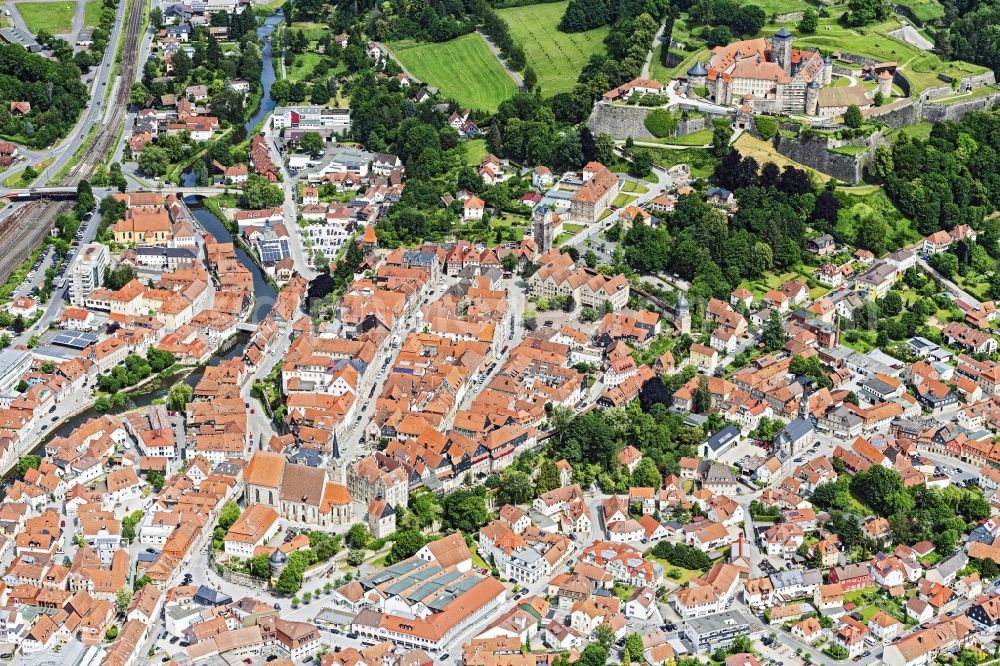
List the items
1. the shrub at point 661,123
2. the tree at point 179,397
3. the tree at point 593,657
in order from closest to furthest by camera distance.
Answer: the tree at point 593,657 < the tree at point 179,397 < the shrub at point 661,123

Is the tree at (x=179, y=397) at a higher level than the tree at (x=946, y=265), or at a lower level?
higher

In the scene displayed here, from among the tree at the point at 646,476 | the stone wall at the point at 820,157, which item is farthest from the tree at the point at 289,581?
the stone wall at the point at 820,157

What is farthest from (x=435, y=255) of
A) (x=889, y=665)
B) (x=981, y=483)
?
(x=889, y=665)

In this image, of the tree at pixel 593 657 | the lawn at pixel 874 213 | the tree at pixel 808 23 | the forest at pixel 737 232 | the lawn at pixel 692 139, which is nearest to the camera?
the tree at pixel 593 657

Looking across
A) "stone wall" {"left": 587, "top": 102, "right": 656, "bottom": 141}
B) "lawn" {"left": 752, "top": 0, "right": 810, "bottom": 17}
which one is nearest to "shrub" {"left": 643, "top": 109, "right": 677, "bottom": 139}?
"stone wall" {"left": 587, "top": 102, "right": 656, "bottom": 141}

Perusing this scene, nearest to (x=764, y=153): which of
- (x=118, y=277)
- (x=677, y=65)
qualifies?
(x=677, y=65)

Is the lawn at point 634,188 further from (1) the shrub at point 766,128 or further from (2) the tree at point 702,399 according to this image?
(2) the tree at point 702,399

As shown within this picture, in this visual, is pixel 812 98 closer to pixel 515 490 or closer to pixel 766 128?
pixel 766 128

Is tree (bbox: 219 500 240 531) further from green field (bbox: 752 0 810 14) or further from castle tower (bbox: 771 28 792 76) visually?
green field (bbox: 752 0 810 14)

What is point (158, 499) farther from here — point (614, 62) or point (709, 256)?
point (614, 62)
